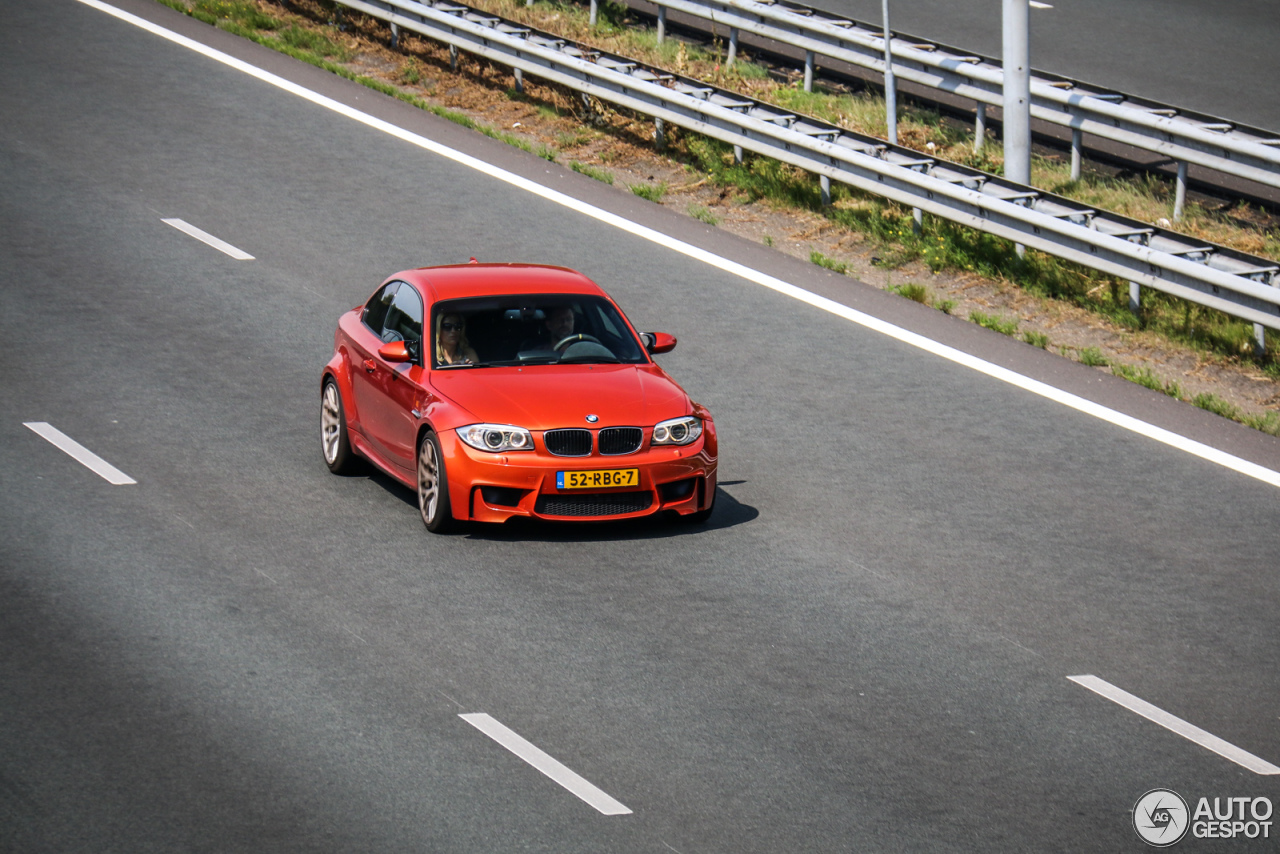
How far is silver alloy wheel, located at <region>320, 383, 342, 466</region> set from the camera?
11.9 m

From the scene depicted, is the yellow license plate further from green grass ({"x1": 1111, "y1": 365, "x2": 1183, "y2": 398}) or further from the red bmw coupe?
green grass ({"x1": 1111, "y1": 365, "x2": 1183, "y2": 398})

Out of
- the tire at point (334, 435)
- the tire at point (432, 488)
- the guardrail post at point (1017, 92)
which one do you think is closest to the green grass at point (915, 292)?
the guardrail post at point (1017, 92)

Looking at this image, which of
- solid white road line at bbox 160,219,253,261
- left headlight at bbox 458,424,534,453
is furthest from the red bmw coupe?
solid white road line at bbox 160,219,253,261

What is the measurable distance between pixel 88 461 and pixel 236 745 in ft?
15.0

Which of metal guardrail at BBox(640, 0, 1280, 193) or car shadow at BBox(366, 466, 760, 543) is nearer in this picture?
car shadow at BBox(366, 466, 760, 543)

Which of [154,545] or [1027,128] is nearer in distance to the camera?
[154,545]

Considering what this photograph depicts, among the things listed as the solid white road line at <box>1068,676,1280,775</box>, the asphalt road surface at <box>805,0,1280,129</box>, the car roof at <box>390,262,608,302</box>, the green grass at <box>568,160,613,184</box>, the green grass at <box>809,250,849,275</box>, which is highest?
the car roof at <box>390,262,608,302</box>

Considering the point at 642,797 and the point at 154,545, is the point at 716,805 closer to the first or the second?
the point at 642,797

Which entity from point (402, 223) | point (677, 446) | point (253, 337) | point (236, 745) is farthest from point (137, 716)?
point (402, 223)

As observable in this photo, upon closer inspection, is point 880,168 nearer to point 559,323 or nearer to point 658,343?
point 658,343

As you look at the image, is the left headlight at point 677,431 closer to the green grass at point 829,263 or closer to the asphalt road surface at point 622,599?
the asphalt road surface at point 622,599

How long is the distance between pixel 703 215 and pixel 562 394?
27.7 ft

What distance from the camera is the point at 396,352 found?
36.6ft

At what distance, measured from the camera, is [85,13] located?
25.6m
